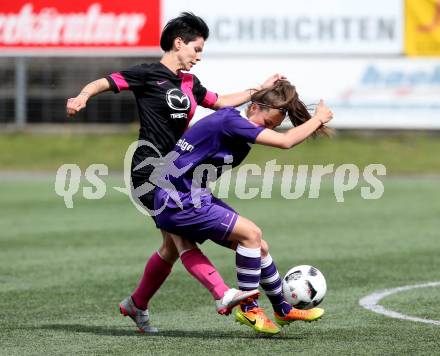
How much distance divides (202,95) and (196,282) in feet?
7.47

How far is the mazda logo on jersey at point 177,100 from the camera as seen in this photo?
24.7 feet

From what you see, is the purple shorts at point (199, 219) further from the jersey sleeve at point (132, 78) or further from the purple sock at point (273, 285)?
the jersey sleeve at point (132, 78)

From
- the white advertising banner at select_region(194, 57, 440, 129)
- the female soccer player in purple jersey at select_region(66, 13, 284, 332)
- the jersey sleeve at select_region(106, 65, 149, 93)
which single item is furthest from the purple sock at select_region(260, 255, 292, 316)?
the white advertising banner at select_region(194, 57, 440, 129)

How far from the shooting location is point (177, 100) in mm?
7539

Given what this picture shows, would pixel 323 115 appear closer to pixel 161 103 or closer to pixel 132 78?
pixel 161 103

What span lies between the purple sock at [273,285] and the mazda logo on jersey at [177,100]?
3.91 ft

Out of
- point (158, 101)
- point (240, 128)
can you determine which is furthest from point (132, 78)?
point (240, 128)

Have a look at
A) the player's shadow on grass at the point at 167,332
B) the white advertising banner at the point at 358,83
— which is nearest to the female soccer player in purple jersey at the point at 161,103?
the player's shadow on grass at the point at 167,332

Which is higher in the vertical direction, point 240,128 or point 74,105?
point 74,105

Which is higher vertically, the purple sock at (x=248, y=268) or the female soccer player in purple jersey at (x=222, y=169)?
the female soccer player in purple jersey at (x=222, y=169)

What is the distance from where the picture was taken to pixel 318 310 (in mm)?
7195

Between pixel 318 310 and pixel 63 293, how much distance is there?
2.60 metres

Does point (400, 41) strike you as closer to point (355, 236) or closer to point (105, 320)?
point (355, 236)

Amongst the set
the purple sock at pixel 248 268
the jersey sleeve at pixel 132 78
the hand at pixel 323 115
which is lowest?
the purple sock at pixel 248 268
